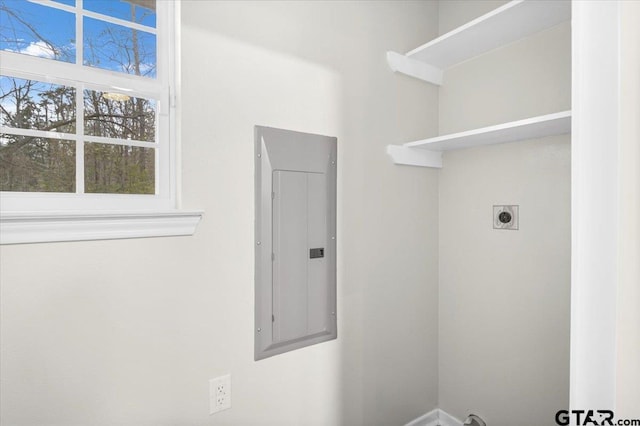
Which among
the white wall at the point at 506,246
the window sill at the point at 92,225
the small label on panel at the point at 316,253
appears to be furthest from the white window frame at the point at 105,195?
the white wall at the point at 506,246

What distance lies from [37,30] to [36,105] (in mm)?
219

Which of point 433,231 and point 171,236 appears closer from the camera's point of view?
point 171,236

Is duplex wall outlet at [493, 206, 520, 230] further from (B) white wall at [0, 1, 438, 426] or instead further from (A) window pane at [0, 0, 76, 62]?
(A) window pane at [0, 0, 76, 62]

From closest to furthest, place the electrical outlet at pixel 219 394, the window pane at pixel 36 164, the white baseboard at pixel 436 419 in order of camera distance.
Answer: the window pane at pixel 36 164
the electrical outlet at pixel 219 394
the white baseboard at pixel 436 419

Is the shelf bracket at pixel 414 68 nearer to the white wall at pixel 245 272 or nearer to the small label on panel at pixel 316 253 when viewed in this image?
the white wall at pixel 245 272

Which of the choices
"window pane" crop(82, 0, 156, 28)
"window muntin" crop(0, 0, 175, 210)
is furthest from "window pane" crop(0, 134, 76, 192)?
"window pane" crop(82, 0, 156, 28)

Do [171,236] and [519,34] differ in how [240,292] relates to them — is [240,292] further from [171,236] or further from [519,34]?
[519,34]

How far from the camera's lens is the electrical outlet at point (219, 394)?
1.26m

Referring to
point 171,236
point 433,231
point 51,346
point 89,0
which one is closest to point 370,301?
point 433,231

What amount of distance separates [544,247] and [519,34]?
0.98m

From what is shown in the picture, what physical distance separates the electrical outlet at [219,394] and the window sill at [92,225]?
557 mm

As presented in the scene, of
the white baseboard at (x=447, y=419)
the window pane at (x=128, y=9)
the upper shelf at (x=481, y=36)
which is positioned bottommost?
the white baseboard at (x=447, y=419)

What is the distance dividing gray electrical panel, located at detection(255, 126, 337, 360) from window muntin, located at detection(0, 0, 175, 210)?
1.19 feet

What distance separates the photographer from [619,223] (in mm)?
878
